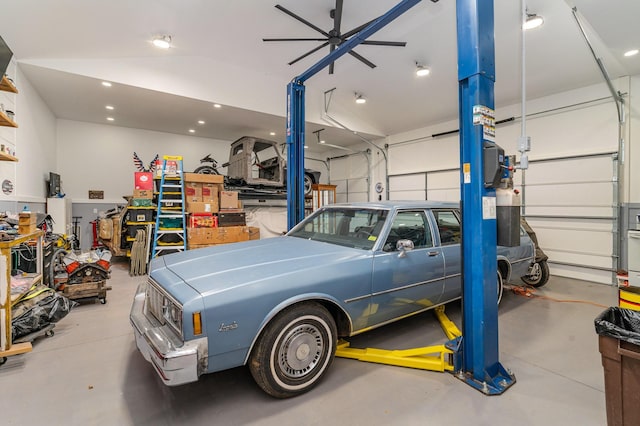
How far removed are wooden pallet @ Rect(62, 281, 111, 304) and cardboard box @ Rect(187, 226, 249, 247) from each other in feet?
7.19

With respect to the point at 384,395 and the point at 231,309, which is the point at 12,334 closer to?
the point at 231,309

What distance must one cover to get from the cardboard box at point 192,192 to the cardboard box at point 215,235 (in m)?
0.69

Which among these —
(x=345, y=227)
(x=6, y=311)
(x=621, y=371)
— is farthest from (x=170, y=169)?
(x=621, y=371)

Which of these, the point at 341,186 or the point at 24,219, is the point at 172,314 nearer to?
the point at 24,219

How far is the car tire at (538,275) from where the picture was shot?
4812mm

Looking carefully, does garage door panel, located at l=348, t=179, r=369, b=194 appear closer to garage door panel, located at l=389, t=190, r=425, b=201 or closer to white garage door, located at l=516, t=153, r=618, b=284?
garage door panel, located at l=389, t=190, r=425, b=201

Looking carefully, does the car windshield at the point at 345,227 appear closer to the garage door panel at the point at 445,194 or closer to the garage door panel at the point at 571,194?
the garage door panel at the point at 571,194

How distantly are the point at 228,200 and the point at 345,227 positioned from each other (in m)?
4.37

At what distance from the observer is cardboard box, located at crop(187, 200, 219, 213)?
6.20 metres

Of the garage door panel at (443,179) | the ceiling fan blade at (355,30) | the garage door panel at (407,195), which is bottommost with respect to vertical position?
the garage door panel at (407,195)

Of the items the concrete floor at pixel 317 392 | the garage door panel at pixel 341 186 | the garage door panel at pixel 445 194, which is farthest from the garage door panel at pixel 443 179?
the concrete floor at pixel 317 392

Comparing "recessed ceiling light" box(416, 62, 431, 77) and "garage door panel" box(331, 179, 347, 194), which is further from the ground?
"recessed ceiling light" box(416, 62, 431, 77)

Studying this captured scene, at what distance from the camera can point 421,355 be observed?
8.09 feet

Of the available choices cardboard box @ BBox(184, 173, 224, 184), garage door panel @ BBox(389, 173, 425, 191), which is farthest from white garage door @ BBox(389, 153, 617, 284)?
cardboard box @ BBox(184, 173, 224, 184)
